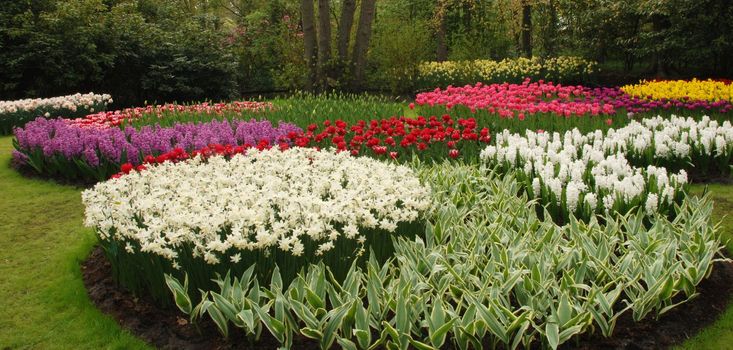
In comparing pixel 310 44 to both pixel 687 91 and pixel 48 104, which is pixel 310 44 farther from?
pixel 687 91

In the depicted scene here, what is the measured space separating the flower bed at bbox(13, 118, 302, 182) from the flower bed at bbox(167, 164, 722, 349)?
3.15 m


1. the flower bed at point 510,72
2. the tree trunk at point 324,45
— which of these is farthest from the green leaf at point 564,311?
the flower bed at point 510,72

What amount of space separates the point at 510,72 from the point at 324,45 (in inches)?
209

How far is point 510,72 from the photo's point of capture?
16.7m

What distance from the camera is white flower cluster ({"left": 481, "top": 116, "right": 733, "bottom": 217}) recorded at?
16.4ft

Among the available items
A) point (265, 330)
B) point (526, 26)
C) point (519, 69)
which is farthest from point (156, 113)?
point (526, 26)

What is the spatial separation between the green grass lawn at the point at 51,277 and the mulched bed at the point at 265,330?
0.07m

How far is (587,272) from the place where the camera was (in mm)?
3939

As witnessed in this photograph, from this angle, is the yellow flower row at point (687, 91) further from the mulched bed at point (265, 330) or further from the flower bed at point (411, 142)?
the mulched bed at point (265, 330)

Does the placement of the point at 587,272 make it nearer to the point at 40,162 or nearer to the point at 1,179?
the point at 40,162

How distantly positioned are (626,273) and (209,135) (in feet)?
17.6

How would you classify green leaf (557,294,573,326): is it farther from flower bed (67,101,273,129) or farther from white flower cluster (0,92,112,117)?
white flower cluster (0,92,112,117)

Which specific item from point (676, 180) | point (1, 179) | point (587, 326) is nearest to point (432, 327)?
point (587, 326)

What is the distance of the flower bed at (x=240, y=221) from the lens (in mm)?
3754
